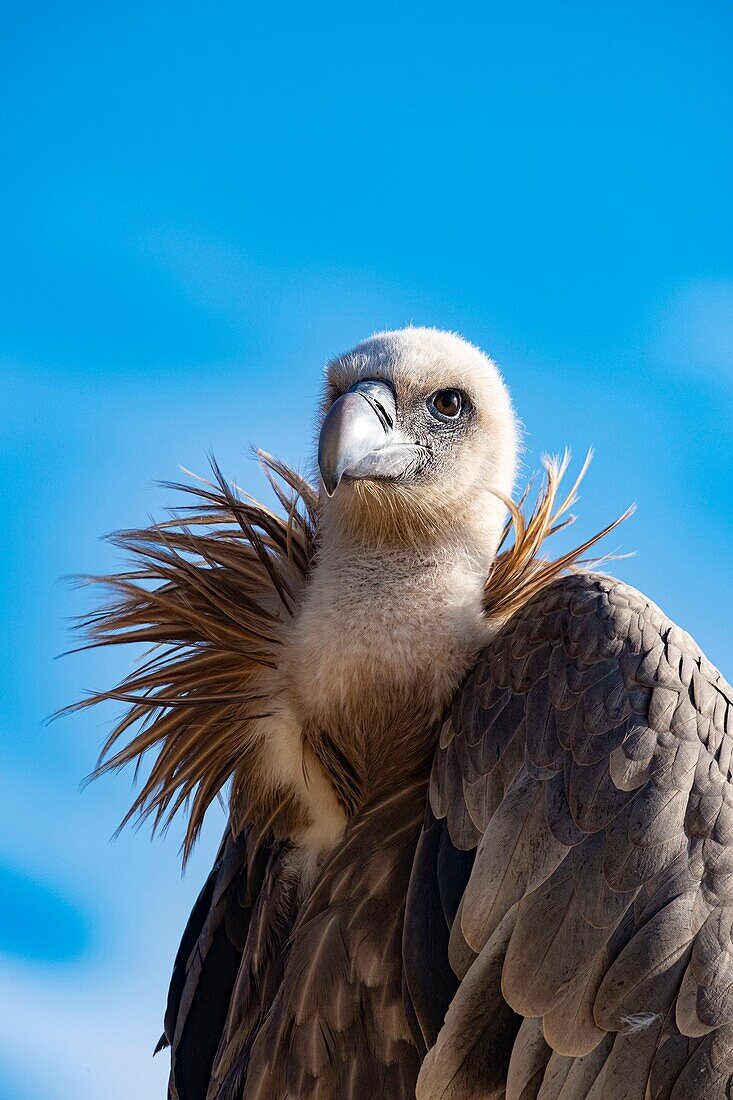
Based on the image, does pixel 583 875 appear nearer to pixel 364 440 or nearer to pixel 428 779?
pixel 428 779

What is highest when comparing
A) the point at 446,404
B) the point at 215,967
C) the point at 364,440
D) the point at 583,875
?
the point at 446,404

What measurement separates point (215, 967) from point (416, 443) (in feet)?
4.66

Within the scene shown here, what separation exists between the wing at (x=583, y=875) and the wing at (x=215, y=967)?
2.60 feet

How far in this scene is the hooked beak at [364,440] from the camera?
127 inches

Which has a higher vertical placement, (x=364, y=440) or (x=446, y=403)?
(x=446, y=403)

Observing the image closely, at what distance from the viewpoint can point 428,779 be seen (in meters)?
3.19

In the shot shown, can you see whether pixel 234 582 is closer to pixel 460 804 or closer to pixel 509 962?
pixel 460 804

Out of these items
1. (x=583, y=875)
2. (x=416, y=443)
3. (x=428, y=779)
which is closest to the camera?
(x=583, y=875)

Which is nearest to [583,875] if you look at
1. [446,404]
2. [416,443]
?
[416,443]

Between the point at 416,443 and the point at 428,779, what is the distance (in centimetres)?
88

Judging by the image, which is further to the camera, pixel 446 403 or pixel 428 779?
pixel 446 403

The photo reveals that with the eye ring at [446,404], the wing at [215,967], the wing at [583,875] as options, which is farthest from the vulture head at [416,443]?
the wing at [215,967]

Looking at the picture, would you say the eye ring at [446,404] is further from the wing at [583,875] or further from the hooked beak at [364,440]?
the wing at [583,875]

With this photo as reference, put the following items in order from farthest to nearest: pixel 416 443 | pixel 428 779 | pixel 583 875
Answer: pixel 416 443, pixel 428 779, pixel 583 875
